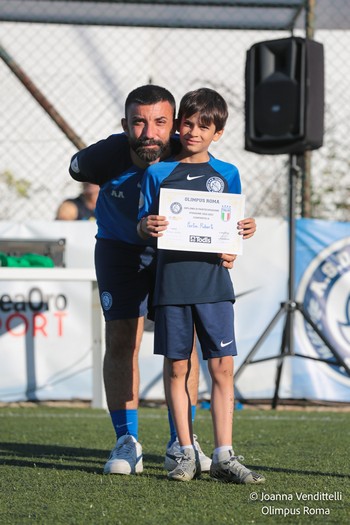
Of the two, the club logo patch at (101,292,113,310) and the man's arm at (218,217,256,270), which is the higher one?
the man's arm at (218,217,256,270)

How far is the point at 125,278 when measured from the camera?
4.31 metres

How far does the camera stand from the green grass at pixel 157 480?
3150 millimetres

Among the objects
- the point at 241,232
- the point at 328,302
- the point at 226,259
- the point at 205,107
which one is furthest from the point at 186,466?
the point at 328,302

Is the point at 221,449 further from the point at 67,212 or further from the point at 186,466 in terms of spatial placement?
the point at 67,212

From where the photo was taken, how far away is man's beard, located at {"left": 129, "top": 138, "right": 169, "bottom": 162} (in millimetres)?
4066

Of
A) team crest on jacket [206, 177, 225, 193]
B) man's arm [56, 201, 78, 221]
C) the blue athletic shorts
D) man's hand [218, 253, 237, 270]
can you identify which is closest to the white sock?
the blue athletic shorts

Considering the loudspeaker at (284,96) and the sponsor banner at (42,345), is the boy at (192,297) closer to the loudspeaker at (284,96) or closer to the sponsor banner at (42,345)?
the loudspeaker at (284,96)

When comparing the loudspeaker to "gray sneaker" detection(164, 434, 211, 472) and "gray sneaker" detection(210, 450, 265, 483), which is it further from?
"gray sneaker" detection(210, 450, 265, 483)

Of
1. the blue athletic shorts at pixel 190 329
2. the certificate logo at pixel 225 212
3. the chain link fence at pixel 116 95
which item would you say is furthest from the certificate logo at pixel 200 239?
the chain link fence at pixel 116 95

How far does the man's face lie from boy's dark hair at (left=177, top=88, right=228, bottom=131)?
130mm

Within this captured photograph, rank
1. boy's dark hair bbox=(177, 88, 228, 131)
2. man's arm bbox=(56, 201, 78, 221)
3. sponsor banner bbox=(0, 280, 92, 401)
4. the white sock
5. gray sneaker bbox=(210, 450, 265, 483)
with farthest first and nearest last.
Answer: man's arm bbox=(56, 201, 78, 221)
sponsor banner bbox=(0, 280, 92, 401)
boy's dark hair bbox=(177, 88, 228, 131)
the white sock
gray sneaker bbox=(210, 450, 265, 483)

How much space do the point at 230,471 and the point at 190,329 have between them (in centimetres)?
55

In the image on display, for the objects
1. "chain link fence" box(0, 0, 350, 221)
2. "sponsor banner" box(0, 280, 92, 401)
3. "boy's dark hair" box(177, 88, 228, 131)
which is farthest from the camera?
"chain link fence" box(0, 0, 350, 221)

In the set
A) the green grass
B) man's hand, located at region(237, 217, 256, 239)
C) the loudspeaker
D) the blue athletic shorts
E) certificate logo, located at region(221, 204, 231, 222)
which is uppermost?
the loudspeaker
